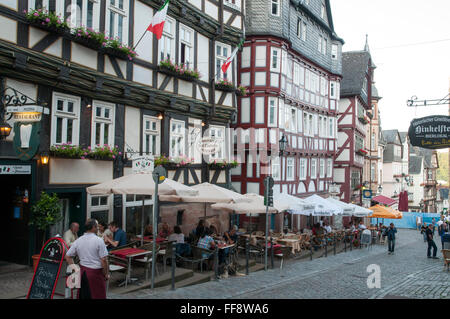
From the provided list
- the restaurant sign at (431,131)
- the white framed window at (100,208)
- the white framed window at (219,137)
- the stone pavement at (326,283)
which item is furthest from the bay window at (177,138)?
the restaurant sign at (431,131)

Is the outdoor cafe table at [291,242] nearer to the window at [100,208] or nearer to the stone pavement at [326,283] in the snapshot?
the stone pavement at [326,283]

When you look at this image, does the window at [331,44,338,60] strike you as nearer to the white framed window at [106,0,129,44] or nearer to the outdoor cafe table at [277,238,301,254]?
the outdoor cafe table at [277,238,301,254]

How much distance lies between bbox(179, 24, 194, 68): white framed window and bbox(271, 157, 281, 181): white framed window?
32.1 feet

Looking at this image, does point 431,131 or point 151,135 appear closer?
point 431,131

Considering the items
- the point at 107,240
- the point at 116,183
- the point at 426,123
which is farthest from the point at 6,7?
the point at 426,123

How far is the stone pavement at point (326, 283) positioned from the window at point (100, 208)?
4.39m

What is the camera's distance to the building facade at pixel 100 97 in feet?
36.8

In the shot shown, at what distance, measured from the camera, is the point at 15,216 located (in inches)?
465

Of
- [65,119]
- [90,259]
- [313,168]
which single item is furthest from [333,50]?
[90,259]

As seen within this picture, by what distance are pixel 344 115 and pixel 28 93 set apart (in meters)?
34.1

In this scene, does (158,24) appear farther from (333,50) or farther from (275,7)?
(333,50)

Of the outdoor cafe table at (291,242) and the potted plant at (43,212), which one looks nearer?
the potted plant at (43,212)

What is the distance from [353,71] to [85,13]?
35.6 metres
